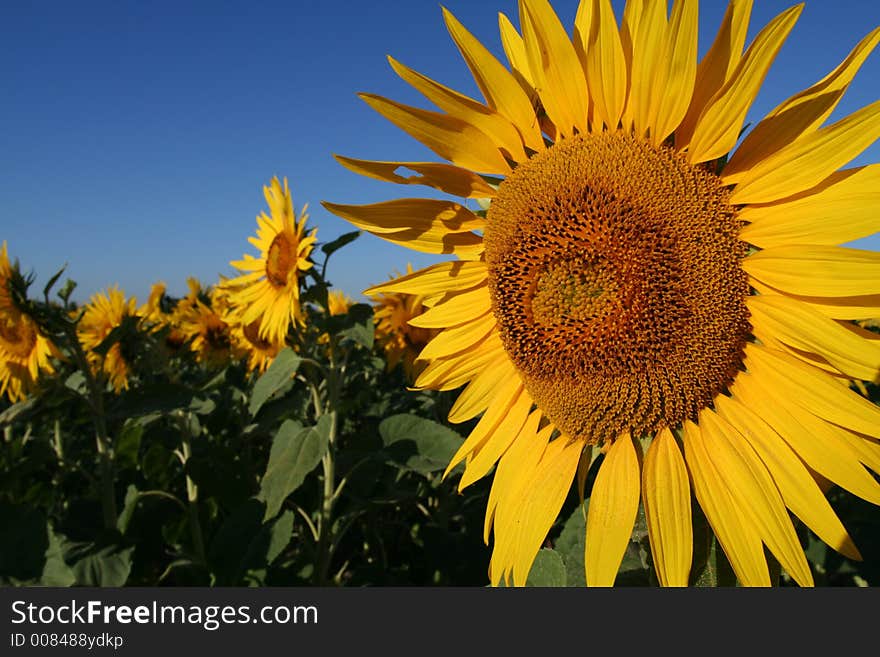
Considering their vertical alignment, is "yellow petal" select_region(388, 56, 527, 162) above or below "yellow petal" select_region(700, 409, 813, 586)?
above

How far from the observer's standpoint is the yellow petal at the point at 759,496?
1.17m

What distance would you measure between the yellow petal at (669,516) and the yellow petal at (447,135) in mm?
835

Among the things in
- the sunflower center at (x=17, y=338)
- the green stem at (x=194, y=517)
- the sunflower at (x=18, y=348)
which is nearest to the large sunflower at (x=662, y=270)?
the green stem at (x=194, y=517)

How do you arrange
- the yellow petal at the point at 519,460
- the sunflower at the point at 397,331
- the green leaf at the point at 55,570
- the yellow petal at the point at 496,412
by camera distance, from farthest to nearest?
the sunflower at the point at 397,331
the green leaf at the point at 55,570
the yellow petal at the point at 496,412
the yellow petal at the point at 519,460

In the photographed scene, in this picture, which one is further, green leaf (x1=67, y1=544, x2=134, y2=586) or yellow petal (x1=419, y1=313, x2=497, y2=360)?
green leaf (x1=67, y1=544, x2=134, y2=586)

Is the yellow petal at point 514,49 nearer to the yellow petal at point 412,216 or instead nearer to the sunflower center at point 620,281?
the sunflower center at point 620,281

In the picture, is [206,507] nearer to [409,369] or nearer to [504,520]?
[409,369]

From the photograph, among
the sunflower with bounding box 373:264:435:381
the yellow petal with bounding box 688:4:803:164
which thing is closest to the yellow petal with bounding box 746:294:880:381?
the yellow petal with bounding box 688:4:803:164

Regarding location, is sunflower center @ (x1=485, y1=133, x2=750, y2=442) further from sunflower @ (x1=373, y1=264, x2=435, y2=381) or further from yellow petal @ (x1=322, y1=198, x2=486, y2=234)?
sunflower @ (x1=373, y1=264, x2=435, y2=381)

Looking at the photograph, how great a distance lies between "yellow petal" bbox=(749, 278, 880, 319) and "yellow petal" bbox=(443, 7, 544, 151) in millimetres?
730

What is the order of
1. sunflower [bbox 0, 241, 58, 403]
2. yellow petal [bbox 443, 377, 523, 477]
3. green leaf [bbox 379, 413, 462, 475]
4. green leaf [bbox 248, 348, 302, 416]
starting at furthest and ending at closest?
sunflower [bbox 0, 241, 58, 403] → green leaf [bbox 248, 348, 302, 416] → green leaf [bbox 379, 413, 462, 475] → yellow petal [bbox 443, 377, 523, 477]

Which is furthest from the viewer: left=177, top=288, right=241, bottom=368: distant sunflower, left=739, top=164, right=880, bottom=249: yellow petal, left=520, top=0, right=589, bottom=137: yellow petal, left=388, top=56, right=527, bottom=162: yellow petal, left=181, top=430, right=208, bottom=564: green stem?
left=177, top=288, right=241, bottom=368: distant sunflower

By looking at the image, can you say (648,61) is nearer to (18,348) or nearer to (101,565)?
(101,565)

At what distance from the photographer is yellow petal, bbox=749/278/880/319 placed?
1131 mm
